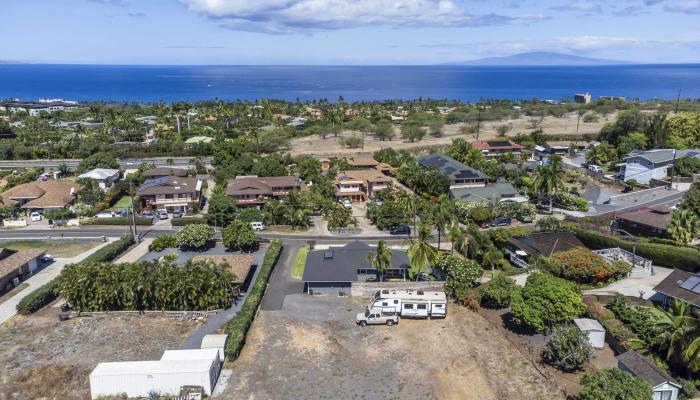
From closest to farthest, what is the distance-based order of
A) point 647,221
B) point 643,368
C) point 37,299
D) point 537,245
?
point 643,368, point 37,299, point 537,245, point 647,221

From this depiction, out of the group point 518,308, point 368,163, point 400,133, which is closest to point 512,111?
point 400,133

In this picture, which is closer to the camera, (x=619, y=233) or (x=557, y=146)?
(x=619, y=233)

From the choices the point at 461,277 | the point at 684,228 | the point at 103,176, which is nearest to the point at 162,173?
the point at 103,176

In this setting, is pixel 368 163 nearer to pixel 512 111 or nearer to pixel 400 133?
pixel 400 133

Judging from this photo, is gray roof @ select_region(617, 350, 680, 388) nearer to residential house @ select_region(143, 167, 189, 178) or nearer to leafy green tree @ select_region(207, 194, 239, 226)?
leafy green tree @ select_region(207, 194, 239, 226)

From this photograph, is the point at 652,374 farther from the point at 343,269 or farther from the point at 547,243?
the point at 343,269

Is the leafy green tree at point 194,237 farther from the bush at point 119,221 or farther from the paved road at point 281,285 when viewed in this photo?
the bush at point 119,221

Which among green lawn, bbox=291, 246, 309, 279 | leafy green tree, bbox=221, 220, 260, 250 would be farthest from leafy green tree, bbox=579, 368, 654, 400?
leafy green tree, bbox=221, 220, 260, 250
